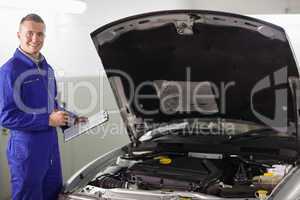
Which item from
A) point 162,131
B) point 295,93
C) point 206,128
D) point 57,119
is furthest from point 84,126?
point 295,93

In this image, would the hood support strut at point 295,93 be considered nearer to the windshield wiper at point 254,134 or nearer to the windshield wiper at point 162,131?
the windshield wiper at point 254,134

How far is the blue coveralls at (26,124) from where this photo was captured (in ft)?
7.19

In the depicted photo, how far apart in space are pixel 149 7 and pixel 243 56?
2573 mm

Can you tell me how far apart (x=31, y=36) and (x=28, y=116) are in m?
0.49

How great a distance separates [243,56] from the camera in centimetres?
197

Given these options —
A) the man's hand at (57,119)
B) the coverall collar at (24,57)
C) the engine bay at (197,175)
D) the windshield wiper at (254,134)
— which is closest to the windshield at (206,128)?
the windshield wiper at (254,134)

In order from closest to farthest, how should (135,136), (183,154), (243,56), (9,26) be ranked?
1. (243,56)
2. (183,154)
3. (135,136)
4. (9,26)

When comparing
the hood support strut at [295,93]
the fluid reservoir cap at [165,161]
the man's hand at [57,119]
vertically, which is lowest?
the fluid reservoir cap at [165,161]

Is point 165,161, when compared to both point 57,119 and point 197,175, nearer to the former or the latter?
point 197,175

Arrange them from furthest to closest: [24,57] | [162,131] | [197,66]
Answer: [162,131], [24,57], [197,66]

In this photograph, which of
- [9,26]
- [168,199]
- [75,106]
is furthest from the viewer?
[75,106]

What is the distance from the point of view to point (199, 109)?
234cm

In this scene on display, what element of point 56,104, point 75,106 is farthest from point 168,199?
point 75,106

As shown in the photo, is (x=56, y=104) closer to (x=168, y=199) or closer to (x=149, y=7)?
(x=168, y=199)
